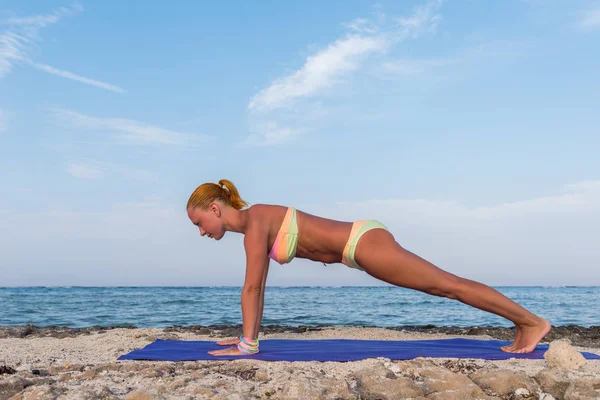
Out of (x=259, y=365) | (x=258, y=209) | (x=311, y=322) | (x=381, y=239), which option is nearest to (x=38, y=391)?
(x=259, y=365)

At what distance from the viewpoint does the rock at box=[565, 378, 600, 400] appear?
281cm

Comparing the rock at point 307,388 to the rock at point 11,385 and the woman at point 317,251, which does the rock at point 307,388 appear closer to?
the woman at point 317,251

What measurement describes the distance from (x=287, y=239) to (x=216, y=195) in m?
0.65

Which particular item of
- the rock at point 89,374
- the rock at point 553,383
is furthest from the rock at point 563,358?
the rock at point 89,374

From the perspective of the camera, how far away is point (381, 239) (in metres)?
4.07

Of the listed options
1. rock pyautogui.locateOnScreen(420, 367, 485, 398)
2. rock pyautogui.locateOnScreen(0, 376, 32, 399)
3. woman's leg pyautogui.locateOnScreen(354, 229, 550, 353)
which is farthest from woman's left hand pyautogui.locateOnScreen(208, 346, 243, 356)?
rock pyautogui.locateOnScreen(420, 367, 485, 398)

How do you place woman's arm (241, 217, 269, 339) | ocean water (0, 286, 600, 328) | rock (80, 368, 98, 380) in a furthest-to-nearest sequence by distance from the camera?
ocean water (0, 286, 600, 328), woman's arm (241, 217, 269, 339), rock (80, 368, 98, 380)

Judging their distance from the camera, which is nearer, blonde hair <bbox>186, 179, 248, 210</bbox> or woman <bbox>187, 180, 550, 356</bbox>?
woman <bbox>187, 180, 550, 356</bbox>

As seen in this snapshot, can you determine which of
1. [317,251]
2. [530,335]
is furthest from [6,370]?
[530,335]

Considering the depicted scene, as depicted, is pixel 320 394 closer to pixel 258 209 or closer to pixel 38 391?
pixel 38 391

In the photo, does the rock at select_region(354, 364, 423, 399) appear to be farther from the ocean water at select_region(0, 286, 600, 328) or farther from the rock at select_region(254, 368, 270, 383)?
the ocean water at select_region(0, 286, 600, 328)

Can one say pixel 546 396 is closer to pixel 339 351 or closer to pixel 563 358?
pixel 563 358

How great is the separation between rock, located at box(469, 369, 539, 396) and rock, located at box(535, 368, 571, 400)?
0.14ft

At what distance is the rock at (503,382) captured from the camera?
301 cm
